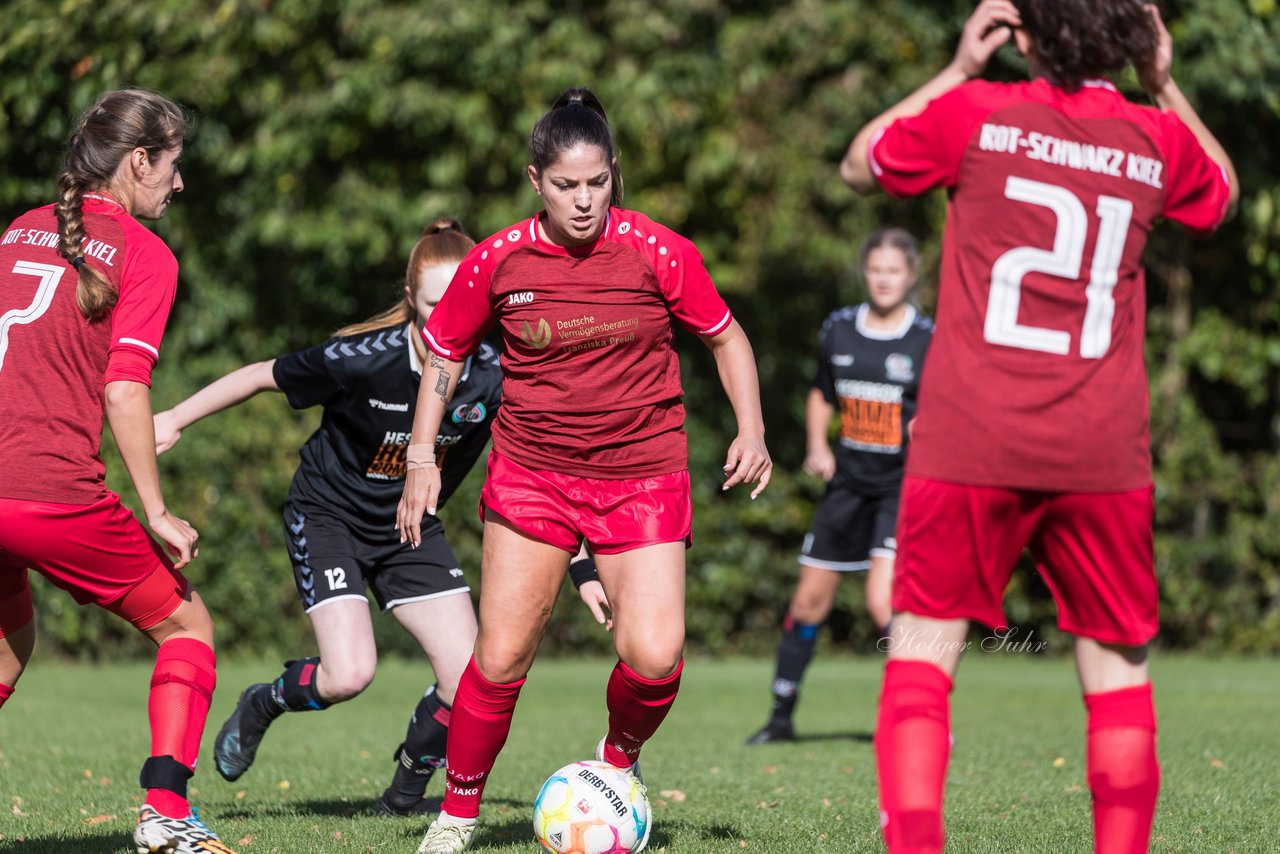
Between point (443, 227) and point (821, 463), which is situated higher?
point (443, 227)

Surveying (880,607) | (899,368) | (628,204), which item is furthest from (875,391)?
(628,204)

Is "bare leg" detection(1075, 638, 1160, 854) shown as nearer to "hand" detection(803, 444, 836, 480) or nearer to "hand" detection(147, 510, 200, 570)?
"hand" detection(147, 510, 200, 570)

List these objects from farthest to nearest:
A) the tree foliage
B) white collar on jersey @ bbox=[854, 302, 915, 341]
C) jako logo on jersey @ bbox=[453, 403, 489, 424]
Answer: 1. the tree foliage
2. white collar on jersey @ bbox=[854, 302, 915, 341]
3. jako logo on jersey @ bbox=[453, 403, 489, 424]

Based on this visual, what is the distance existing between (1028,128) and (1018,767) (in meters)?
3.98

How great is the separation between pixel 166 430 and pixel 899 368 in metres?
3.99

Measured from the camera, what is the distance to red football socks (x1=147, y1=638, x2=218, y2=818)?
4.07 metres

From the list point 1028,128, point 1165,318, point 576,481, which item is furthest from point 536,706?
point 1028,128

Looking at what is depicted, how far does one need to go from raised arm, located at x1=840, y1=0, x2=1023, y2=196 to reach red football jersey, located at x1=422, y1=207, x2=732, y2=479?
1071 mm

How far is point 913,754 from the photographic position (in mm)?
3188

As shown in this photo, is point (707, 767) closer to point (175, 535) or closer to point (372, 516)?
point (372, 516)

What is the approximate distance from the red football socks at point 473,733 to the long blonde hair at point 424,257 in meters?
1.38

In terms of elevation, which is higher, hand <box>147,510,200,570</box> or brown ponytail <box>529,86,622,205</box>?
brown ponytail <box>529,86,622,205</box>

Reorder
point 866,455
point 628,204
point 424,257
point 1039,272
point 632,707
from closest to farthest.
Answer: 1. point 1039,272
2. point 632,707
3. point 424,257
4. point 866,455
5. point 628,204

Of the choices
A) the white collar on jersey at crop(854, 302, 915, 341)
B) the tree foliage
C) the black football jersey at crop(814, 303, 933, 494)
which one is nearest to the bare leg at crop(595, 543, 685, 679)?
the black football jersey at crop(814, 303, 933, 494)
